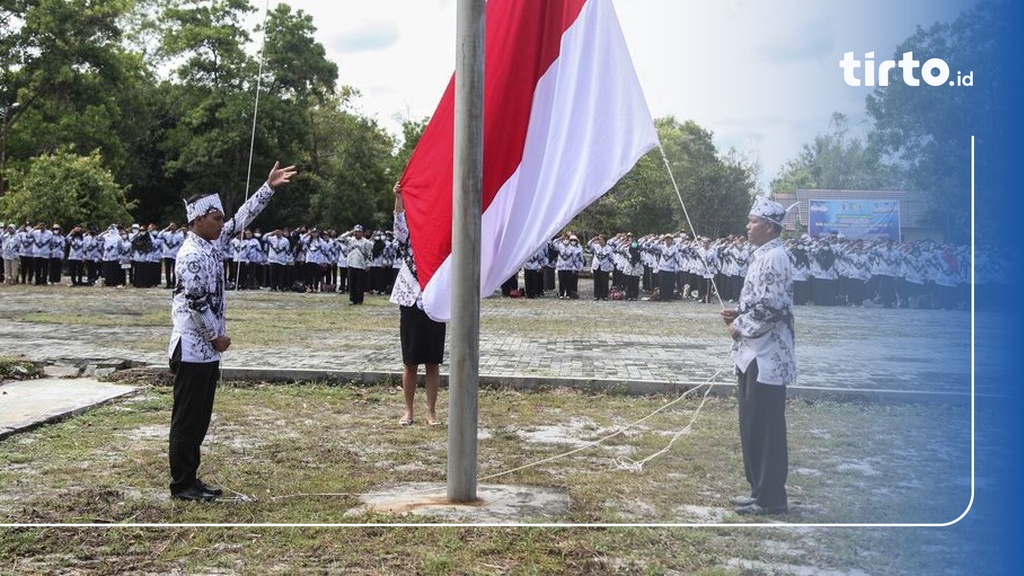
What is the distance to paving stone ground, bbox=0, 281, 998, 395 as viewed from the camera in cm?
1212

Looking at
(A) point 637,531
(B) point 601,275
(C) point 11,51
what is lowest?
→ (A) point 637,531

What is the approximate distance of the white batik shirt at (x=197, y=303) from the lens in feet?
20.9

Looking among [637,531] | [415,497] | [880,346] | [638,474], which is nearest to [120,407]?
[415,497]

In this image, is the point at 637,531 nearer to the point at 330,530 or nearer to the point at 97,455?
the point at 330,530

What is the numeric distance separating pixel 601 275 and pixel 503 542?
2450 centimetres

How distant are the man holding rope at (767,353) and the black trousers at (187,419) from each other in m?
3.34

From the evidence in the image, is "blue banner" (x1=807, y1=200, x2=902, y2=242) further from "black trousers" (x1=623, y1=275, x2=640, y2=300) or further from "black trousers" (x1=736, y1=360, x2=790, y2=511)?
"black trousers" (x1=736, y1=360, x2=790, y2=511)

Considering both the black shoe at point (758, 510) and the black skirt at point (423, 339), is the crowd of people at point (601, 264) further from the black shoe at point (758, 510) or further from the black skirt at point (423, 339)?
the black shoe at point (758, 510)

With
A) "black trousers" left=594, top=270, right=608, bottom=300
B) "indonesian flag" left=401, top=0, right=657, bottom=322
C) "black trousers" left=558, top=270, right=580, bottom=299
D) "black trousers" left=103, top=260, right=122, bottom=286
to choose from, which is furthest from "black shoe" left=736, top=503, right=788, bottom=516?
"black trousers" left=103, top=260, right=122, bottom=286

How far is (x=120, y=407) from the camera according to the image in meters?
9.45

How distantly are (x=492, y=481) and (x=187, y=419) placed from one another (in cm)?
204

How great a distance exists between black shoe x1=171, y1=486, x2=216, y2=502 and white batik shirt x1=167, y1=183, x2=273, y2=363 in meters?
0.80

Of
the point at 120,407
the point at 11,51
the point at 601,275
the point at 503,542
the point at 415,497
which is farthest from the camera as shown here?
the point at 11,51

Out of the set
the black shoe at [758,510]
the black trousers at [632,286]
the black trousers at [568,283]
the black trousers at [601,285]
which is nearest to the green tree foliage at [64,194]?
the black trousers at [568,283]
